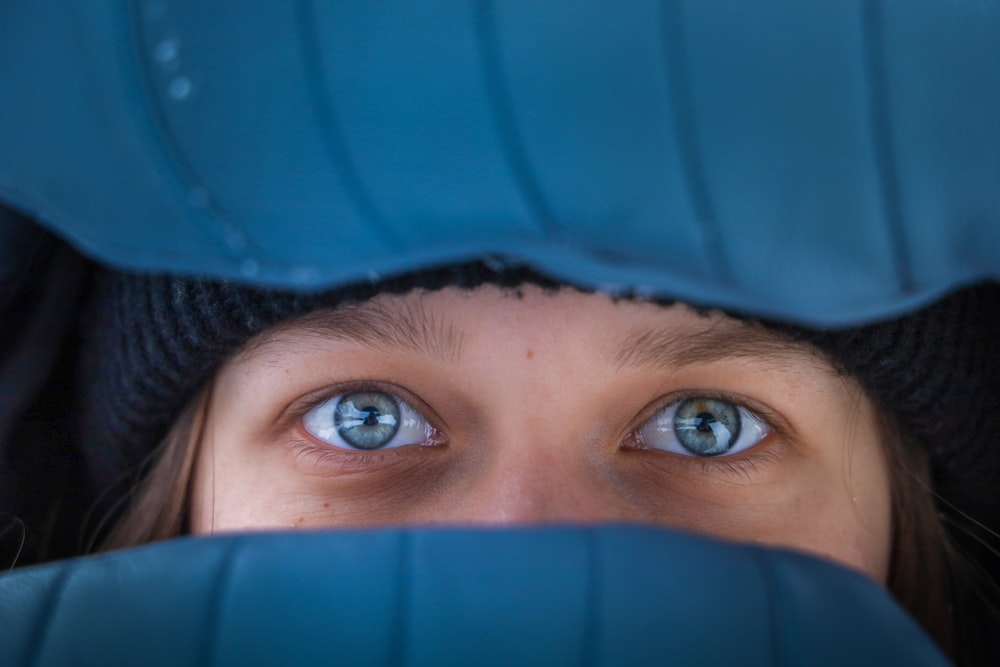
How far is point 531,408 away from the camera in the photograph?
689 mm

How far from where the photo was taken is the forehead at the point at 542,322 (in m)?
0.68

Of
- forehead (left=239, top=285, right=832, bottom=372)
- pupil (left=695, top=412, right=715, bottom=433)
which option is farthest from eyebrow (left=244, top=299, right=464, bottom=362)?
pupil (left=695, top=412, right=715, bottom=433)

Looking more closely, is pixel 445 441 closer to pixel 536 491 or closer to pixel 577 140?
pixel 536 491

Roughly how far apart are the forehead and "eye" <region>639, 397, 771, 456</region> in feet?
0.33

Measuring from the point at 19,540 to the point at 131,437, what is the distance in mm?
157

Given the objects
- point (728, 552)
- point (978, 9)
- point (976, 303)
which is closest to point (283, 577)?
point (728, 552)

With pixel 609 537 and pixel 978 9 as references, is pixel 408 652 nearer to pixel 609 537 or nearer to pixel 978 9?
pixel 609 537

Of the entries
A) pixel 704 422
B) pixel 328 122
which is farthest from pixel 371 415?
pixel 328 122

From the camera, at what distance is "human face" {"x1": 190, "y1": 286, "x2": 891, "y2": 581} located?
2.25ft

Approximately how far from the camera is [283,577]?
18.6 inches

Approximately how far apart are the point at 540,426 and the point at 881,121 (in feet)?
1.01

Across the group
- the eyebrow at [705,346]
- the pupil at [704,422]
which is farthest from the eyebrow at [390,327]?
the pupil at [704,422]

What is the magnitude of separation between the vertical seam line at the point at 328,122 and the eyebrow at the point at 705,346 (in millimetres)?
256

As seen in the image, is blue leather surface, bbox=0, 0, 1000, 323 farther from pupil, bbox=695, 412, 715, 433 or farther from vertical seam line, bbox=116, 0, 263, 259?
pupil, bbox=695, 412, 715, 433
